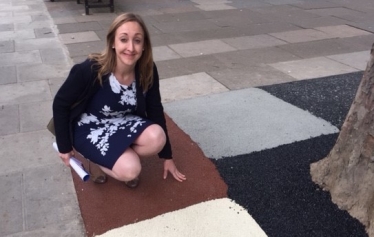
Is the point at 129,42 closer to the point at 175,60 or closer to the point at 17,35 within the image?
the point at 175,60

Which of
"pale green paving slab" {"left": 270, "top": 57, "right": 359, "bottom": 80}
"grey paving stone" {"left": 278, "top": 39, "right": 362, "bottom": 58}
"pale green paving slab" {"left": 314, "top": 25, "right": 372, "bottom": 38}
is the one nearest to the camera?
"pale green paving slab" {"left": 270, "top": 57, "right": 359, "bottom": 80}

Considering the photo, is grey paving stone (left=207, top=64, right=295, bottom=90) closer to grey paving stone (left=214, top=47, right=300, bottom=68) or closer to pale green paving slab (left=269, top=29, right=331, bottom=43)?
grey paving stone (left=214, top=47, right=300, bottom=68)

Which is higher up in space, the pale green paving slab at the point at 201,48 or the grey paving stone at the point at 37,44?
the pale green paving slab at the point at 201,48

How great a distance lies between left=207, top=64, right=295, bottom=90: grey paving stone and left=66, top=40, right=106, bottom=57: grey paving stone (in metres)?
2.30

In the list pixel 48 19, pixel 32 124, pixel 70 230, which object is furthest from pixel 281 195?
pixel 48 19

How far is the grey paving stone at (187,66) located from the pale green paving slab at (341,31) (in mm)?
2810

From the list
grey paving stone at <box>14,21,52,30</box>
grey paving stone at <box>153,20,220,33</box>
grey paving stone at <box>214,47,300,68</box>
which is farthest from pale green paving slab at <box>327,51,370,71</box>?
grey paving stone at <box>14,21,52,30</box>

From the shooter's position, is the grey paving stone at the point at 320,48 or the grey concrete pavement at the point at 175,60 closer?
the grey concrete pavement at the point at 175,60

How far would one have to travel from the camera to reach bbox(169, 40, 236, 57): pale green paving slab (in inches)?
283

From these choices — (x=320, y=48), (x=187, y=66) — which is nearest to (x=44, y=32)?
(x=187, y=66)

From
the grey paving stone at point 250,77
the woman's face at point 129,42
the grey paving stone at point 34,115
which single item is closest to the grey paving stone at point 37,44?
the grey paving stone at point 34,115

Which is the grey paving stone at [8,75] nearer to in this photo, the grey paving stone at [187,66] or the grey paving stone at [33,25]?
the grey paving stone at [187,66]

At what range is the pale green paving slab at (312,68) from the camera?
6.06 meters

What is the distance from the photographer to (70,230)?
2955 mm
